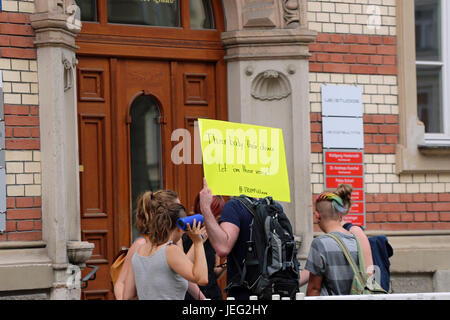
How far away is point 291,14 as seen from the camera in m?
9.35

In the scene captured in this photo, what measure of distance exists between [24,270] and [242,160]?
9.61 ft

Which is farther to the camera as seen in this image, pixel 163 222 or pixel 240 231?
pixel 240 231

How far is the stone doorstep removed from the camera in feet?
26.0

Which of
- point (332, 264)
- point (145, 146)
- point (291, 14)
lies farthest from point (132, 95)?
point (332, 264)

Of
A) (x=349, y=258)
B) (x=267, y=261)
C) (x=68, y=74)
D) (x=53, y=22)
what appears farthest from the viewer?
(x=68, y=74)

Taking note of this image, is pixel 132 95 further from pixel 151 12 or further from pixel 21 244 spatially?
pixel 21 244

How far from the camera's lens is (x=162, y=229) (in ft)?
17.6

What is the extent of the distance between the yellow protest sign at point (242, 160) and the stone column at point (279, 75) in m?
3.17

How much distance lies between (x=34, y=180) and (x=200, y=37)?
2.29m

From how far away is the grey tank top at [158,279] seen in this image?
17.4ft

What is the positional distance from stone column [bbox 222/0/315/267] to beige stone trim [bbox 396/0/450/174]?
112 centimetres

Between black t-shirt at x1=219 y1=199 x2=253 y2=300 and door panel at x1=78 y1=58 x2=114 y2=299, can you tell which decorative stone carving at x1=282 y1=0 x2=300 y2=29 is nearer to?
door panel at x1=78 y1=58 x2=114 y2=299
